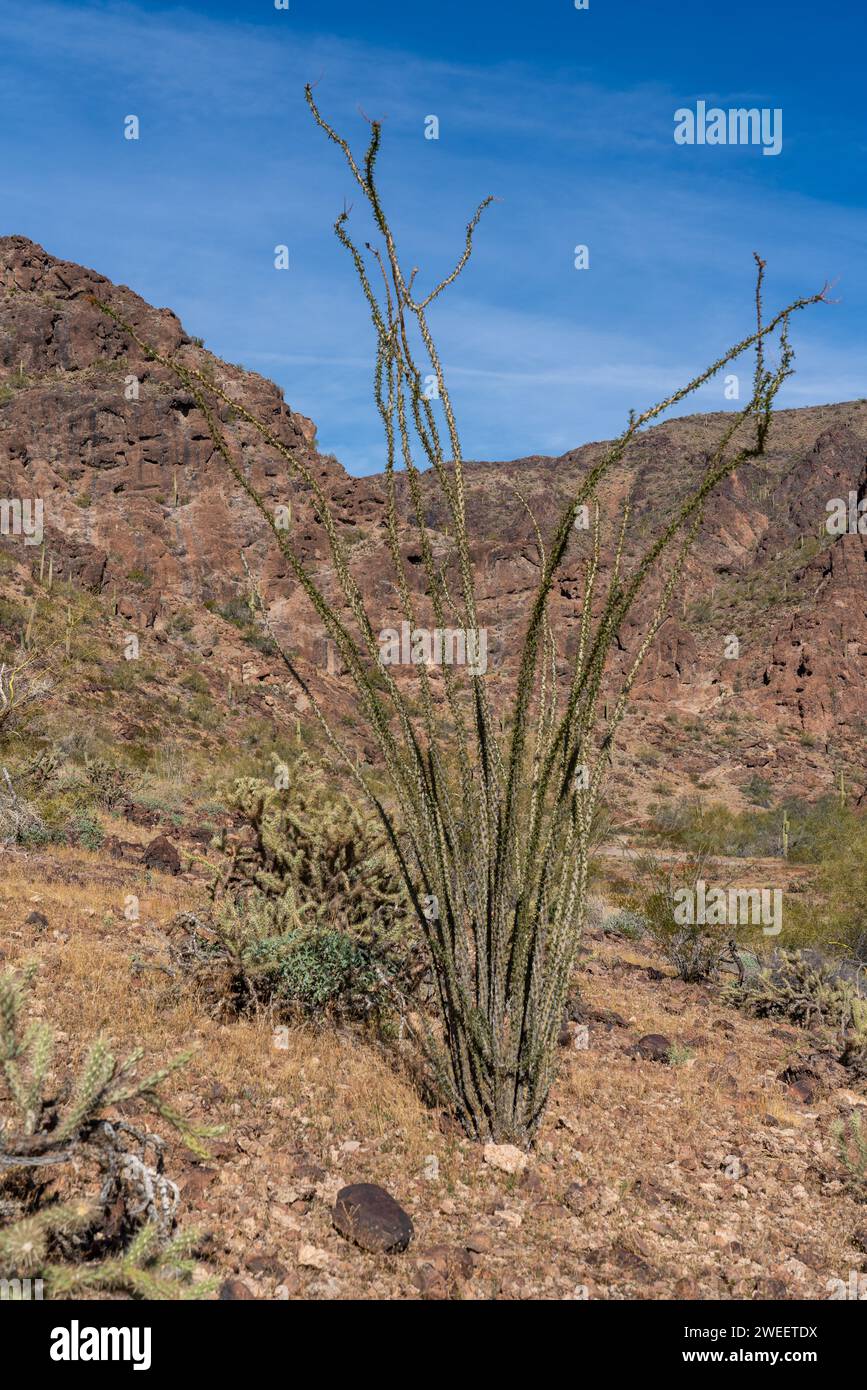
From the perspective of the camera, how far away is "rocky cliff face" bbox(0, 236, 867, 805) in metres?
32.1

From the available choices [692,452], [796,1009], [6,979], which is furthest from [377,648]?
[692,452]

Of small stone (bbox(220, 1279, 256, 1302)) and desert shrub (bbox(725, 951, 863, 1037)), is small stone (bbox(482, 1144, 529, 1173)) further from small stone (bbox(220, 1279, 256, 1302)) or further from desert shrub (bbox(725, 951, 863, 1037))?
desert shrub (bbox(725, 951, 863, 1037))

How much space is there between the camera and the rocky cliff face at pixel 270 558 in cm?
3206

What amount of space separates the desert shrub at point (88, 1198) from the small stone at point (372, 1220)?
0.52 metres

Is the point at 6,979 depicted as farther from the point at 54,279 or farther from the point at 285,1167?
the point at 54,279

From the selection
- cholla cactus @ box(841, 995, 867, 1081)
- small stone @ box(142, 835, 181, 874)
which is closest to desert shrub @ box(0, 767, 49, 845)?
small stone @ box(142, 835, 181, 874)

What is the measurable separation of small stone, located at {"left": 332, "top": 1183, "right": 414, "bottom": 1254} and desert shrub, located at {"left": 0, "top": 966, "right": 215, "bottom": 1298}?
516 mm

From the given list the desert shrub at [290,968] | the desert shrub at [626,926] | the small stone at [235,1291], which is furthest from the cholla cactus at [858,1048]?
the desert shrub at [626,926]

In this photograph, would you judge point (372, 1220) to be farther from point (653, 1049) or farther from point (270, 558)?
point (270, 558)

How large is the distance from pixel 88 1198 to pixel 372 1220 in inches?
33.8

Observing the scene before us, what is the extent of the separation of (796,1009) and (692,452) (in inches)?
2630

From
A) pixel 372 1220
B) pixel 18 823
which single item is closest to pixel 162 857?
pixel 18 823

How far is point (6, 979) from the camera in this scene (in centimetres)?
205
